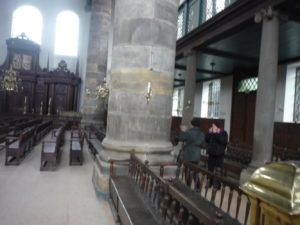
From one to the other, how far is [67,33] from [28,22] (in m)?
2.98

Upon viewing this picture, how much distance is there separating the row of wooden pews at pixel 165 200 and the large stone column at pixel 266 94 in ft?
5.14

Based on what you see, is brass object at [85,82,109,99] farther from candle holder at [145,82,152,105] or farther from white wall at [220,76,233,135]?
candle holder at [145,82,152,105]

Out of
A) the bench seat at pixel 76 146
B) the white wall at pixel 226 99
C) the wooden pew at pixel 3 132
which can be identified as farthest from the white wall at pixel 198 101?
the wooden pew at pixel 3 132

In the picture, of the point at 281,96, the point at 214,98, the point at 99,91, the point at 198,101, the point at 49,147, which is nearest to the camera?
the point at 49,147

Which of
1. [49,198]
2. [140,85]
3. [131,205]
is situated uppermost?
[140,85]

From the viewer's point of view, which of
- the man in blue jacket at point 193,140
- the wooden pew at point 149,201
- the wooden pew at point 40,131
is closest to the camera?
the wooden pew at point 149,201

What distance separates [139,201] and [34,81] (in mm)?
20304

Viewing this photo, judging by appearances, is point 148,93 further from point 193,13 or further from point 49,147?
point 193,13

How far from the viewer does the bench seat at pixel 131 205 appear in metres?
3.39

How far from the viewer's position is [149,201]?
401cm

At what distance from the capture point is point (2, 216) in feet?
14.7

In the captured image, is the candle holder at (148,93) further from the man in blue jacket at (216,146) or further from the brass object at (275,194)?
the brass object at (275,194)

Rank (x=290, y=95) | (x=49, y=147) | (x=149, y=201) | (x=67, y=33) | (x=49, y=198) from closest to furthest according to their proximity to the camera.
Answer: (x=149, y=201)
(x=49, y=198)
(x=49, y=147)
(x=290, y=95)
(x=67, y=33)

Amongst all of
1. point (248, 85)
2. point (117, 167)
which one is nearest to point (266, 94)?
point (117, 167)
